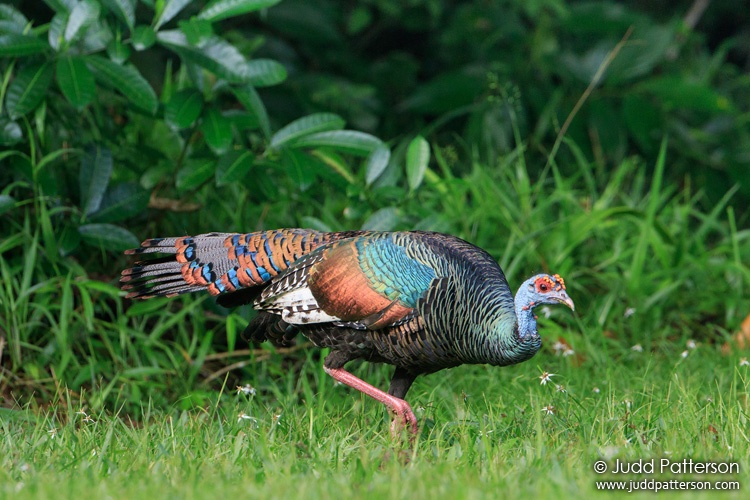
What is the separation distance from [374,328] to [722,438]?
1.38 m

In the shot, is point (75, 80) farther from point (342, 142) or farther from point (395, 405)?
point (395, 405)

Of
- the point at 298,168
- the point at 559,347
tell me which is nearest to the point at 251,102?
the point at 298,168

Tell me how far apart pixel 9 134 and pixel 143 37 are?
83 centimetres

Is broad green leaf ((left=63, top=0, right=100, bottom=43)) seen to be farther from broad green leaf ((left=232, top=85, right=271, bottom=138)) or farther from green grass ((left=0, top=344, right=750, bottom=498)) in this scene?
green grass ((left=0, top=344, right=750, bottom=498))

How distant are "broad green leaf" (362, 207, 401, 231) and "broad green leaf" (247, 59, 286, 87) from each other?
0.83 meters

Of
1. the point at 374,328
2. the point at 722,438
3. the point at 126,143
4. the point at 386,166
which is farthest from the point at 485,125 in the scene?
the point at 722,438

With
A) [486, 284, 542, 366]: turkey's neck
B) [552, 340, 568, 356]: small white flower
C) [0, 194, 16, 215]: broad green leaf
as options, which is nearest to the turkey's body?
[486, 284, 542, 366]: turkey's neck

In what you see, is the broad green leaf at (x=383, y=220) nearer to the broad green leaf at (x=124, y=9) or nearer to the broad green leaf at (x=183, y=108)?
the broad green leaf at (x=183, y=108)

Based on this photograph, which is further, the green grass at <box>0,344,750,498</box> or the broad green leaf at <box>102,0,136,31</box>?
the broad green leaf at <box>102,0,136,31</box>

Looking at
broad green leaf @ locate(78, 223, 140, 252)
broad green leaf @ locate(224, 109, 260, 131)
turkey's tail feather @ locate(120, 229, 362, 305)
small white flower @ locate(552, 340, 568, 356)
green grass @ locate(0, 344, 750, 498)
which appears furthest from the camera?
small white flower @ locate(552, 340, 568, 356)

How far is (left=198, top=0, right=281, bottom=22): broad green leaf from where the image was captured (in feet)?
15.3

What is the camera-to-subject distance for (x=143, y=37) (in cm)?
459

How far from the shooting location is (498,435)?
378cm

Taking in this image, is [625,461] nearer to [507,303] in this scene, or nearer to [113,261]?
[507,303]
